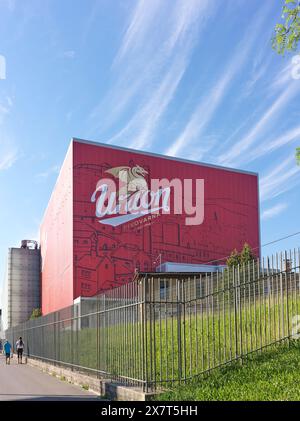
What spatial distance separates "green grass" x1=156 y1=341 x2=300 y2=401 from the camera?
8.62 metres

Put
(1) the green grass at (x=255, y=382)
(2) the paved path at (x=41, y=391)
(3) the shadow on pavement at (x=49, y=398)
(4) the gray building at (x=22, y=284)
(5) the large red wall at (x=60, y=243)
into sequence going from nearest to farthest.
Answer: (1) the green grass at (x=255, y=382)
(3) the shadow on pavement at (x=49, y=398)
(2) the paved path at (x=41, y=391)
(5) the large red wall at (x=60, y=243)
(4) the gray building at (x=22, y=284)

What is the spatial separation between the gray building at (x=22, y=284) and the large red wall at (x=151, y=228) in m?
44.5

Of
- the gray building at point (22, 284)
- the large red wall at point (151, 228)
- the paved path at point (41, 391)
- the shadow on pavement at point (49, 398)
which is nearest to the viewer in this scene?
the shadow on pavement at point (49, 398)

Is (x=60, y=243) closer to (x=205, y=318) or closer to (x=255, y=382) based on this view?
(x=205, y=318)

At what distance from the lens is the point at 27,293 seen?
99.9 meters

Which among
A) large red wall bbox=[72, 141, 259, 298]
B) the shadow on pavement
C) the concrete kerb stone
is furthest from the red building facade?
the shadow on pavement

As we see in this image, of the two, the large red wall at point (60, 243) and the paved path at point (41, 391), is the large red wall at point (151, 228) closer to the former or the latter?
the large red wall at point (60, 243)

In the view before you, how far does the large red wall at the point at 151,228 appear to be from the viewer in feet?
178

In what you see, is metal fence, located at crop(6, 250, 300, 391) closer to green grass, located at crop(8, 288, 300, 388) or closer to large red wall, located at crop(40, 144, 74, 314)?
green grass, located at crop(8, 288, 300, 388)

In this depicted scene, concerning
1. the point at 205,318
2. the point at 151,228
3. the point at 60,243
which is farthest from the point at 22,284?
the point at 205,318

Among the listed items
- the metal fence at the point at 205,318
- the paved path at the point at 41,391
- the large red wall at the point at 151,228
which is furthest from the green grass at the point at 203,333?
the large red wall at the point at 151,228

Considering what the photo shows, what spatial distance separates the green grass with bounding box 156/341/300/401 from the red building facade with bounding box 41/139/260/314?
43.0 meters
